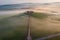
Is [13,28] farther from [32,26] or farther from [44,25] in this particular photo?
[44,25]

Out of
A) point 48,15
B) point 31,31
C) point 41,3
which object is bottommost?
point 31,31

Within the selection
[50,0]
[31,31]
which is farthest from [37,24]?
[50,0]

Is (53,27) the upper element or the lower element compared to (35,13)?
lower

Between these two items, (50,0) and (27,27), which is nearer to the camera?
(27,27)

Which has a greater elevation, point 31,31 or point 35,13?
point 35,13

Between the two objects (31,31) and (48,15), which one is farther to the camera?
(48,15)

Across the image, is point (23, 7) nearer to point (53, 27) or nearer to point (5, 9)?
point (5, 9)

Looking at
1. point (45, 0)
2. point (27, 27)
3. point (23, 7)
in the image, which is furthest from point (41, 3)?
point (27, 27)

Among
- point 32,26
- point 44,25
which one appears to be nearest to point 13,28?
point 32,26

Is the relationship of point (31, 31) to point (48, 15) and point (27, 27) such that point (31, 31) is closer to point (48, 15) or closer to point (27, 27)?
point (27, 27)
